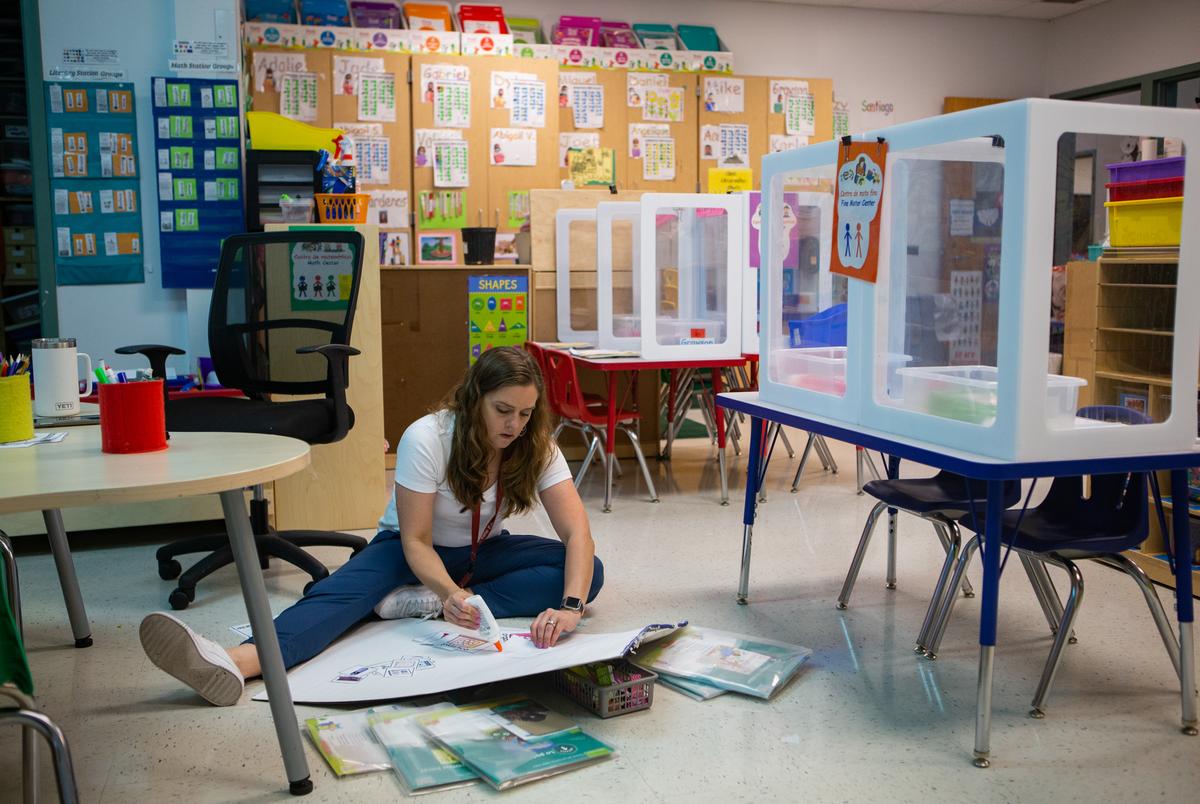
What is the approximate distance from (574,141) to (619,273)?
2373mm

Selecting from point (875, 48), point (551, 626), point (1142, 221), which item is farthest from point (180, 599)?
point (875, 48)

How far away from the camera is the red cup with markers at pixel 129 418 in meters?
1.85

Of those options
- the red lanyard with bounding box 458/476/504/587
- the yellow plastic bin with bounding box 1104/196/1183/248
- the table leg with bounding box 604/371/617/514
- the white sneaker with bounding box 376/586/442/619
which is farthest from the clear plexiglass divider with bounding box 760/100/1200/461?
the table leg with bounding box 604/371/617/514

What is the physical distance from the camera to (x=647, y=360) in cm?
461

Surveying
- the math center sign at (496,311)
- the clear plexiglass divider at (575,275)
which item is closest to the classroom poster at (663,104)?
the clear plexiglass divider at (575,275)

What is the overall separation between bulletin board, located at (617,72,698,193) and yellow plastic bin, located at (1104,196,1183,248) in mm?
4369

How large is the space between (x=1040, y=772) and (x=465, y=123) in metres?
5.62

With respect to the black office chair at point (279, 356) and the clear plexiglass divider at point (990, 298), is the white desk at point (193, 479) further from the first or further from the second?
the clear plexiglass divider at point (990, 298)

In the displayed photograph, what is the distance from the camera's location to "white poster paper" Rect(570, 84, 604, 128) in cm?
719

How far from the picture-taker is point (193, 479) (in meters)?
1.61

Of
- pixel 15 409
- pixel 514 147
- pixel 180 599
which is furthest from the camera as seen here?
pixel 514 147

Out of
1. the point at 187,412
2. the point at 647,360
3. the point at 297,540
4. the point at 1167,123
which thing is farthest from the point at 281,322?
the point at 1167,123

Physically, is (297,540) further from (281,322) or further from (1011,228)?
(1011,228)

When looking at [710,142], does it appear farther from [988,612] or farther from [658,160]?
[988,612]
